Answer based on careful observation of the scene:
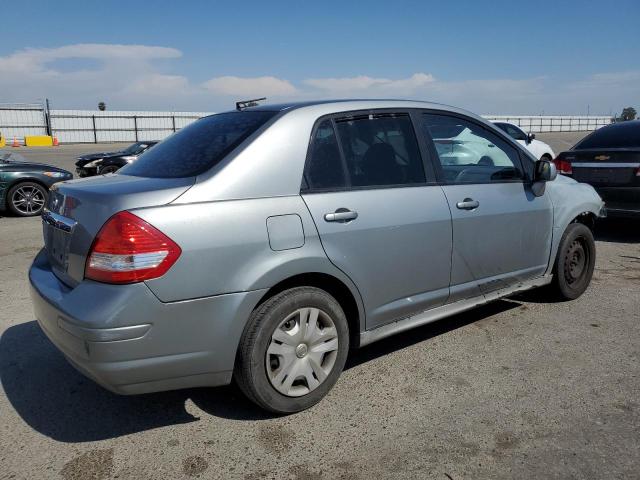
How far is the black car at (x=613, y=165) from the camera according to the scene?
21.7 feet

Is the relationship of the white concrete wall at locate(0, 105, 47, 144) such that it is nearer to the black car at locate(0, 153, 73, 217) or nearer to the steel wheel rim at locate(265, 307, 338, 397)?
the black car at locate(0, 153, 73, 217)

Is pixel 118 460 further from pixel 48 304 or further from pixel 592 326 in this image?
pixel 592 326

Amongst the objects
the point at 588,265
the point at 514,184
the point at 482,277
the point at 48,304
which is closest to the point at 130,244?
the point at 48,304

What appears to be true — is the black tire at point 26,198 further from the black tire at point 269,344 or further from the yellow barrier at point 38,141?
the yellow barrier at point 38,141

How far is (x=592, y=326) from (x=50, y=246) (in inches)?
153

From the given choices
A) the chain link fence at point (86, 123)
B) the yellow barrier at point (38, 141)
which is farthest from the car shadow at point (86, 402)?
the yellow barrier at point (38, 141)

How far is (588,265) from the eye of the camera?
480 cm

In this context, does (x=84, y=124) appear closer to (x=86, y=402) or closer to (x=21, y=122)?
(x=21, y=122)

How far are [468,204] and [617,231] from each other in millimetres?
5608

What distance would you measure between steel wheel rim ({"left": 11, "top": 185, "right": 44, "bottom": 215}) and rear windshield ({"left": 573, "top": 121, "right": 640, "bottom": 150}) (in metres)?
9.00

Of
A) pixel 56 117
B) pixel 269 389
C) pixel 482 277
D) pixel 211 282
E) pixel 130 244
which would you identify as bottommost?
pixel 269 389

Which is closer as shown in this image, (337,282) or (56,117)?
(337,282)

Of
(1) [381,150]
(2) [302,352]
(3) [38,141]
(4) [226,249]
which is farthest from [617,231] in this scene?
(3) [38,141]

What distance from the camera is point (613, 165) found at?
22.3 feet
